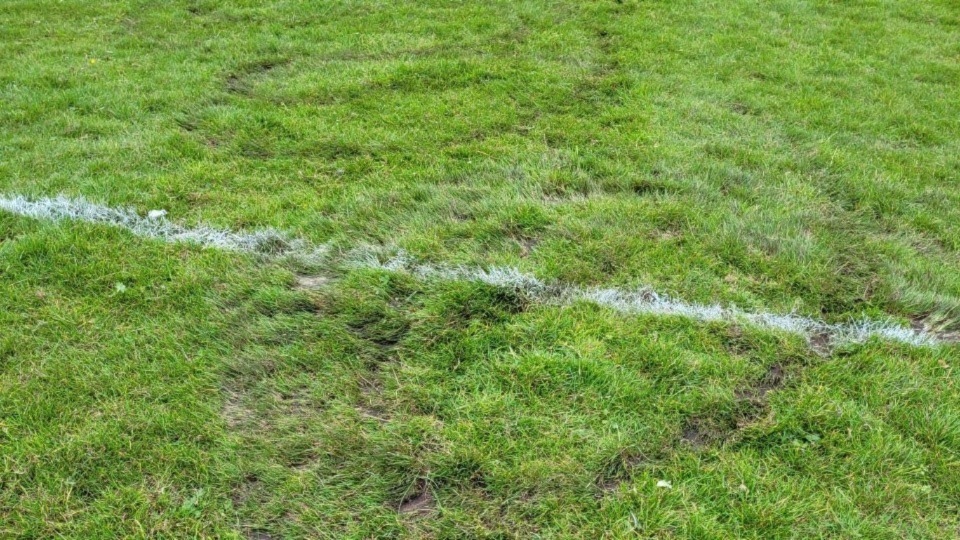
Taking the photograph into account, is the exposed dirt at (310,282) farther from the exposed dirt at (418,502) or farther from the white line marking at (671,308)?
the exposed dirt at (418,502)

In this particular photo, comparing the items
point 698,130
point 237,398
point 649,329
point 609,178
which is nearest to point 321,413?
point 237,398

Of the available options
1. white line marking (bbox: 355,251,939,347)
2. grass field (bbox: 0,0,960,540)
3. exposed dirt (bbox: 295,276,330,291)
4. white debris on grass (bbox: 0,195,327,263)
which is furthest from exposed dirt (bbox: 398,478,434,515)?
white debris on grass (bbox: 0,195,327,263)

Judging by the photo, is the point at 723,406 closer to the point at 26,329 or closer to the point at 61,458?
the point at 61,458

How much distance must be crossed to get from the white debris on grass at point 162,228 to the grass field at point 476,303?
78 mm

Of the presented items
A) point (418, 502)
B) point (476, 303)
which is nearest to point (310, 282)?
point (476, 303)

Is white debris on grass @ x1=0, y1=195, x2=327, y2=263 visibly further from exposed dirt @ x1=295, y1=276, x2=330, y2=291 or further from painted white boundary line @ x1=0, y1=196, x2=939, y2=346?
Result: exposed dirt @ x1=295, y1=276, x2=330, y2=291

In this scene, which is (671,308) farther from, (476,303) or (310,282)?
(310,282)

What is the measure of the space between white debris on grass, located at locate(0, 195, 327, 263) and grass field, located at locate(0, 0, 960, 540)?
0.25 ft

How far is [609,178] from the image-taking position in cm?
444

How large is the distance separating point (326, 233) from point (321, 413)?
1396mm

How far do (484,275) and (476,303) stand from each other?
22cm

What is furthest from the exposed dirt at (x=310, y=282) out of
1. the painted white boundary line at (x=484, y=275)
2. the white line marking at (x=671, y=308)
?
the white line marking at (x=671, y=308)

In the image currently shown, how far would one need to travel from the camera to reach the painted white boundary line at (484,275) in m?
3.22

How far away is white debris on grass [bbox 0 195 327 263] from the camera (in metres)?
3.77
